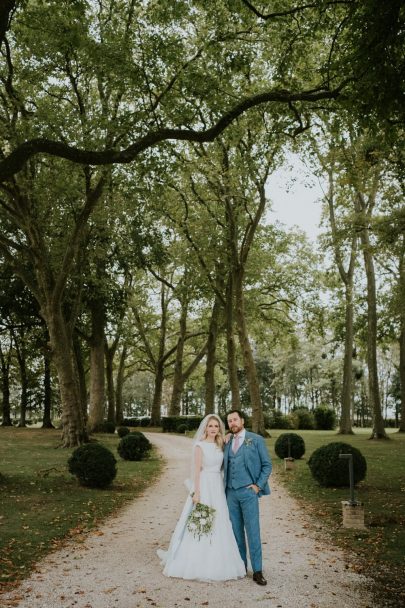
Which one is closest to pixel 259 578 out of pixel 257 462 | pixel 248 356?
pixel 257 462

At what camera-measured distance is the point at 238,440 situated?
6.16 metres

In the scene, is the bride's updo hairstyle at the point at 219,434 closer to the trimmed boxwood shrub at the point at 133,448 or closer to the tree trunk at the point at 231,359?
the trimmed boxwood shrub at the point at 133,448

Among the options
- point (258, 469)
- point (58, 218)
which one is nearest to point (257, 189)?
point (58, 218)

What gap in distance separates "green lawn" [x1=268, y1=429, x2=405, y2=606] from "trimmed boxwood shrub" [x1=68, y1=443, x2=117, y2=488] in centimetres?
447

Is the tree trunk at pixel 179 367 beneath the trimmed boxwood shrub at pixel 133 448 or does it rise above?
above

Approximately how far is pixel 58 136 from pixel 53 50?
245cm

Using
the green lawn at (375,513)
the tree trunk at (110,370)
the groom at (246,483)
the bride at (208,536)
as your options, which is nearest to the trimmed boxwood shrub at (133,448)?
the green lawn at (375,513)

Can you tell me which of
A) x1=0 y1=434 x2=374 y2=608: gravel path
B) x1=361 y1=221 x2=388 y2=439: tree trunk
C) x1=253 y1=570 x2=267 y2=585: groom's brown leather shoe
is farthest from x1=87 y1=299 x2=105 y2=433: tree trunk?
x1=253 y1=570 x2=267 y2=585: groom's brown leather shoe

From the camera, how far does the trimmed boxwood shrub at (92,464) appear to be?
1180 centimetres

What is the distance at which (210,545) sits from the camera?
5816mm

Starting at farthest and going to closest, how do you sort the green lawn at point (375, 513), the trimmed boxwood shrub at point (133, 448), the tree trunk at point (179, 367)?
the tree trunk at point (179, 367)
the trimmed boxwood shrub at point (133, 448)
the green lawn at point (375, 513)

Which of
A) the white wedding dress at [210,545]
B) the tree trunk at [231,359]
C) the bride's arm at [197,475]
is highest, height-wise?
the tree trunk at [231,359]

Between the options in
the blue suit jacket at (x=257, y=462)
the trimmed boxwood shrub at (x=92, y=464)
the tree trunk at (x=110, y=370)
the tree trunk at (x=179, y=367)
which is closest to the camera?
the blue suit jacket at (x=257, y=462)

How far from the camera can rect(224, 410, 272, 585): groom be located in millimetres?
5867
